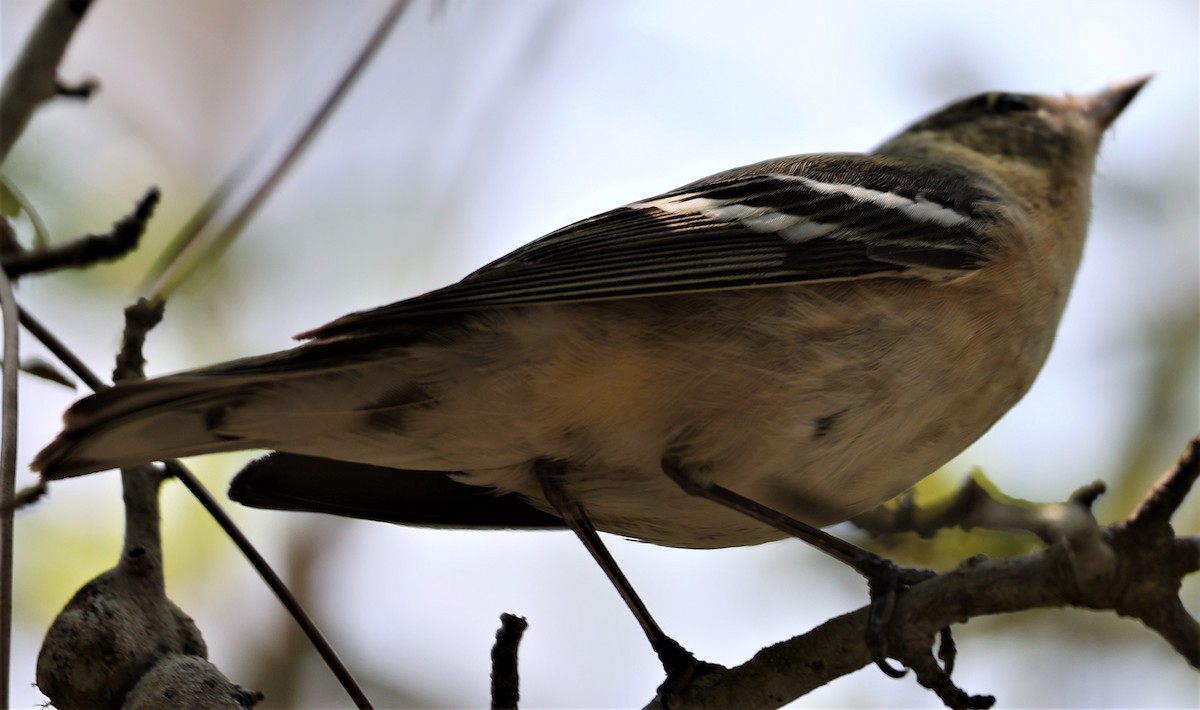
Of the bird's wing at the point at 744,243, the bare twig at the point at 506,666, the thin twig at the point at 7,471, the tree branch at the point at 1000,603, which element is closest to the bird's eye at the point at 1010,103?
the bird's wing at the point at 744,243

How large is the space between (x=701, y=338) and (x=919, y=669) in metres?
1.04

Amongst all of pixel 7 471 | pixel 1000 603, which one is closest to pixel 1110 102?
pixel 1000 603

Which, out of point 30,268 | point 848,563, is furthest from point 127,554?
point 848,563

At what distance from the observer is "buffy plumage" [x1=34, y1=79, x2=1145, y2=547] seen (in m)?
2.93

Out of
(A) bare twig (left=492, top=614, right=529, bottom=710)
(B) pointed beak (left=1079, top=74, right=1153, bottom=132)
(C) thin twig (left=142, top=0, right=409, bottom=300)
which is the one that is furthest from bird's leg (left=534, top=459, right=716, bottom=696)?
(B) pointed beak (left=1079, top=74, right=1153, bottom=132)

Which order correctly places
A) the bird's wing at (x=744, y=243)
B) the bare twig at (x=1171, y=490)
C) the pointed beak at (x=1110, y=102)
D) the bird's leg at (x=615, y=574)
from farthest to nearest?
1. the pointed beak at (x=1110, y=102)
2. the bird's leg at (x=615, y=574)
3. the bird's wing at (x=744, y=243)
4. the bare twig at (x=1171, y=490)

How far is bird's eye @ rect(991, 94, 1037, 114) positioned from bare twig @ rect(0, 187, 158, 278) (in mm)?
3759

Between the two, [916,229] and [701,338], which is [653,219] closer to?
[701,338]

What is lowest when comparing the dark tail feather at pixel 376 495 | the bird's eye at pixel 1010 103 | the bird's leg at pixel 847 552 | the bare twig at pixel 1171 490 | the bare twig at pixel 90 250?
the bare twig at pixel 1171 490

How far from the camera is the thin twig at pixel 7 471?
76.7 inches

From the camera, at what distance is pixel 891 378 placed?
9.82 ft

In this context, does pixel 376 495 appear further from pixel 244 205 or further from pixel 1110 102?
pixel 1110 102

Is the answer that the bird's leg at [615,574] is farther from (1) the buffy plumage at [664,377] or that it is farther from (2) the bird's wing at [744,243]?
(2) the bird's wing at [744,243]

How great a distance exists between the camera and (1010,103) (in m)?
5.08
